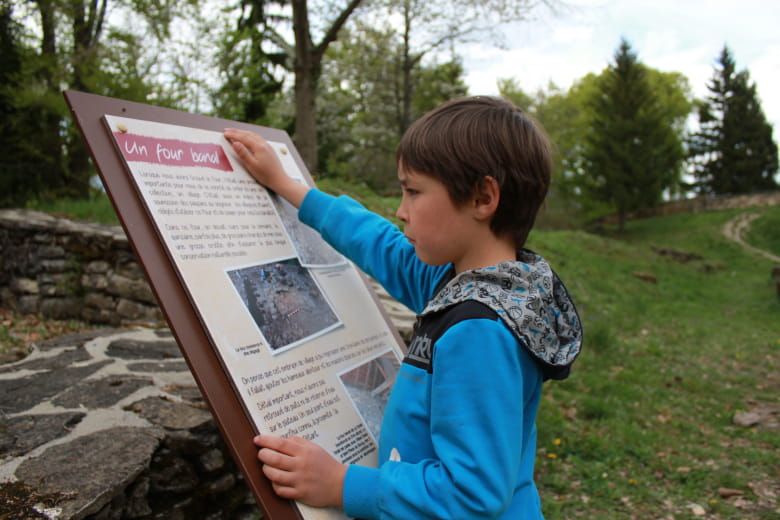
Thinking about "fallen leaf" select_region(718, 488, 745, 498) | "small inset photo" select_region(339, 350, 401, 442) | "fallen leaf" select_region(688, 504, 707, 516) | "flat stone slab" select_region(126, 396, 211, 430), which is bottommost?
"fallen leaf" select_region(688, 504, 707, 516)

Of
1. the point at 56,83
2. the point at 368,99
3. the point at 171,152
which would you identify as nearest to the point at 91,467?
the point at 171,152

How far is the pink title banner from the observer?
60.1 inches

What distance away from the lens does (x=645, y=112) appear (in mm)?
28250

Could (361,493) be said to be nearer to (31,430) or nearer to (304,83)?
(31,430)

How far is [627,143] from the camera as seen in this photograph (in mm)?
27812

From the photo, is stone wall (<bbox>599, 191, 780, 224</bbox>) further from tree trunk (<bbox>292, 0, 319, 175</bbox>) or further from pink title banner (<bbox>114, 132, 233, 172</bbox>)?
pink title banner (<bbox>114, 132, 233, 172</bbox>)

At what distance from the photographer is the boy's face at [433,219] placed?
4.64 ft

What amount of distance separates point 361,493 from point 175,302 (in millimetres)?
622

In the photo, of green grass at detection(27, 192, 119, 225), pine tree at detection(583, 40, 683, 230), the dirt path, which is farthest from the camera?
pine tree at detection(583, 40, 683, 230)

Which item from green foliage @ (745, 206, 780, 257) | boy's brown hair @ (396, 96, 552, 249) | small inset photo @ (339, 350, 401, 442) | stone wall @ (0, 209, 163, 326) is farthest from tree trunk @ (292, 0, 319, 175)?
green foliage @ (745, 206, 780, 257)

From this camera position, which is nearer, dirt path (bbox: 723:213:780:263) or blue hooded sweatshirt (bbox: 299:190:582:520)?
blue hooded sweatshirt (bbox: 299:190:582:520)

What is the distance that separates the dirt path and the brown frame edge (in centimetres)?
2099

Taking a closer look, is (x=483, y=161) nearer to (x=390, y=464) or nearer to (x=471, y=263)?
(x=471, y=263)

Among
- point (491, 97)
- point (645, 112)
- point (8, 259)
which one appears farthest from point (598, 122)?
point (491, 97)
